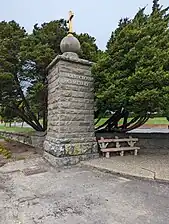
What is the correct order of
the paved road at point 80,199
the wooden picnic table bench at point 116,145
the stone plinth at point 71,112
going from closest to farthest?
the paved road at point 80,199 < the stone plinth at point 71,112 < the wooden picnic table bench at point 116,145

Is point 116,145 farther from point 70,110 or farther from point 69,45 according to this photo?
point 69,45

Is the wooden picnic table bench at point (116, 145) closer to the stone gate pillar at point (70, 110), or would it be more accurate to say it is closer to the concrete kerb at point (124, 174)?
the stone gate pillar at point (70, 110)

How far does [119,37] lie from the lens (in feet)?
19.8

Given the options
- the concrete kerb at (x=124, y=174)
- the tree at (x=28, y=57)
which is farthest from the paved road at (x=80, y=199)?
the tree at (x=28, y=57)

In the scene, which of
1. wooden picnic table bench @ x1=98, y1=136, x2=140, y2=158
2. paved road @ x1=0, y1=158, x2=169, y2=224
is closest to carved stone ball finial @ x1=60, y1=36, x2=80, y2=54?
wooden picnic table bench @ x1=98, y1=136, x2=140, y2=158

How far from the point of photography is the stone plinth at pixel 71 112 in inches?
217

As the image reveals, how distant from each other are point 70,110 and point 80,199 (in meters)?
2.84

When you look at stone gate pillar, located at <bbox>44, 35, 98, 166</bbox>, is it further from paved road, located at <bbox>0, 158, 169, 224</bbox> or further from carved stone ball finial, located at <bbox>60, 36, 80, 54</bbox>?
paved road, located at <bbox>0, 158, 169, 224</bbox>

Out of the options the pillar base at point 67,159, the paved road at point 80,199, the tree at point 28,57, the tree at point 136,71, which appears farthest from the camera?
the tree at point 28,57

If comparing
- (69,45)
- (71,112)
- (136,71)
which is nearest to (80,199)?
(71,112)

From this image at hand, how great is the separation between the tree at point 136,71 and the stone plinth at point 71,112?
15.9 inches

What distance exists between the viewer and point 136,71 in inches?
211

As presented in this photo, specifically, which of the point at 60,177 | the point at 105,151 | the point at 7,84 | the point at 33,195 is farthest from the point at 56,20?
the point at 33,195

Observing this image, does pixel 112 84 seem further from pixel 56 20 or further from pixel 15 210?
pixel 56 20
